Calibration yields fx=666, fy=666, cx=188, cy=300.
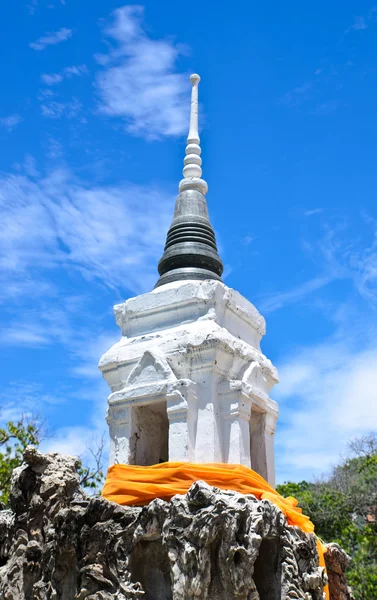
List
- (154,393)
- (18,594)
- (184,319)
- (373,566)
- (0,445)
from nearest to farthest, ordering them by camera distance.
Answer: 1. (18,594)
2. (154,393)
3. (184,319)
4. (0,445)
5. (373,566)

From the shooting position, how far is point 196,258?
412 inches

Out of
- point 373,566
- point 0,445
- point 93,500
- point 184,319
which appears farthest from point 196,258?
point 373,566

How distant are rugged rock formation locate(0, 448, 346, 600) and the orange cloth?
33cm

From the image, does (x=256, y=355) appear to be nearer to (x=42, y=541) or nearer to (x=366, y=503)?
(x=42, y=541)

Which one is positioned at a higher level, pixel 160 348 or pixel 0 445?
pixel 0 445

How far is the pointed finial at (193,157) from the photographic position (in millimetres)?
11461

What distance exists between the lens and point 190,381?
8.58m

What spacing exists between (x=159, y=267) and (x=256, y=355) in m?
2.35

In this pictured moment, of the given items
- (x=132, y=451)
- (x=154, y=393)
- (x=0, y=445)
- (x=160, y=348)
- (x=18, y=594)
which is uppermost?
(x=0, y=445)

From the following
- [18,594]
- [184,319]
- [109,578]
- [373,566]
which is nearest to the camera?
[109,578]

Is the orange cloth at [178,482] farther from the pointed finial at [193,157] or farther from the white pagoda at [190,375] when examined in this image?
the pointed finial at [193,157]

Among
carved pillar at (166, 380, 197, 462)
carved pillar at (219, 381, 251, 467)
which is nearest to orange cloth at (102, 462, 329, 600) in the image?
carved pillar at (166, 380, 197, 462)

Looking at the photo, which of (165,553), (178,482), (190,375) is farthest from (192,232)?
(165,553)

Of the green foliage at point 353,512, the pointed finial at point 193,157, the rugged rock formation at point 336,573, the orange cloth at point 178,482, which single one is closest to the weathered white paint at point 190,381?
the orange cloth at point 178,482
